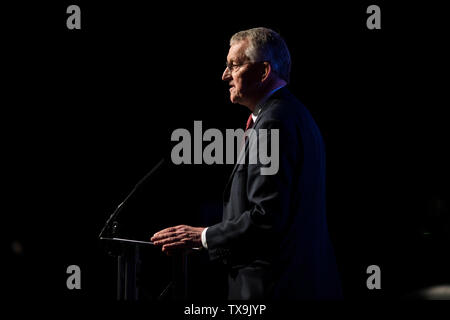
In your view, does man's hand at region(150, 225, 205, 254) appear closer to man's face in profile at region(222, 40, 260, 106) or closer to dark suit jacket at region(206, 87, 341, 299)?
dark suit jacket at region(206, 87, 341, 299)

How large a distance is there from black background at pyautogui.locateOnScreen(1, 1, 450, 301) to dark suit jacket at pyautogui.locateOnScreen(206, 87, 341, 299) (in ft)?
3.98

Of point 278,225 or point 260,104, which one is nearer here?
point 278,225

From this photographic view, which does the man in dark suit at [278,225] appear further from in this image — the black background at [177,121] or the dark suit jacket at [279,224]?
the black background at [177,121]

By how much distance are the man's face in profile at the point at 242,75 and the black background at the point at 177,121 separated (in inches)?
40.5

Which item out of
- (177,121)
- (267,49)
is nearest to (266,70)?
(267,49)

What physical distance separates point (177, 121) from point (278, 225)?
1693mm

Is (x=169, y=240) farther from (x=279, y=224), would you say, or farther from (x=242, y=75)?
(x=242, y=75)

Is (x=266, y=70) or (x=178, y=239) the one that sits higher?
(x=266, y=70)

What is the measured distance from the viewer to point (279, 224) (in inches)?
58.7

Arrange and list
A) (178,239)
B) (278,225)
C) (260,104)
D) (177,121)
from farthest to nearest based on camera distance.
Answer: (177,121)
(260,104)
(178,239)
(278,225)

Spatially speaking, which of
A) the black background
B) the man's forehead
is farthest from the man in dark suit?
the black background

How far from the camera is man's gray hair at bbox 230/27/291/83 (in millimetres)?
1800
